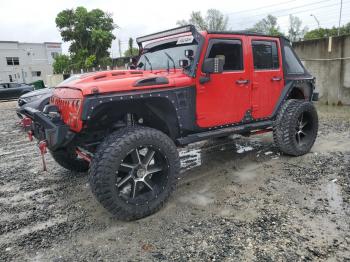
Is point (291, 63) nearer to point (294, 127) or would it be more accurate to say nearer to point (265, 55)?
point (265, 55)

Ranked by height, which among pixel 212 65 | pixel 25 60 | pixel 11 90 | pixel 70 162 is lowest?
pixel 70 162

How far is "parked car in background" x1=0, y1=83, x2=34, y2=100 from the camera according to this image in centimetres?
2167

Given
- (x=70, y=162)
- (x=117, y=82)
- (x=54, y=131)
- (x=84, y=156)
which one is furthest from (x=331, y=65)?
(x=54, y=131)

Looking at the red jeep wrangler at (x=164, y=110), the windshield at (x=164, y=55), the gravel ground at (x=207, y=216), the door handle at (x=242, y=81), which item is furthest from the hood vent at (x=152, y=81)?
the gravel ground at (x=207, y=216)

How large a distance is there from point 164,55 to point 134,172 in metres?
1.98

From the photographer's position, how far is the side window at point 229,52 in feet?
13.8

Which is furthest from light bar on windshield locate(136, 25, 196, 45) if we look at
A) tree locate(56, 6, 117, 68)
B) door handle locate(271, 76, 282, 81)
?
tree locate(56, 6, 117, 68)

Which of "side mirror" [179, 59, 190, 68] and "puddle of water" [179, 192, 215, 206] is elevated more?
"side mirror" [179, 59, 190, 68]

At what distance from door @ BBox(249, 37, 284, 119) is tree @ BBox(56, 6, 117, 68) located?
3292 cm

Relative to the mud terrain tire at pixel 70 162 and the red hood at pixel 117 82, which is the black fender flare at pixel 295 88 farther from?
the mud terrain tire at pixel 70 162

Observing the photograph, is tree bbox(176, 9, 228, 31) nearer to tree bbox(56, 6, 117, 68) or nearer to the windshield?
tree bbox(56, 6, 117, 68)

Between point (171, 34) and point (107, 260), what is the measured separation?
313cm

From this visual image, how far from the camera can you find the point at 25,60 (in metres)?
52.8

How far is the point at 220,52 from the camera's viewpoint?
429 centimetres
